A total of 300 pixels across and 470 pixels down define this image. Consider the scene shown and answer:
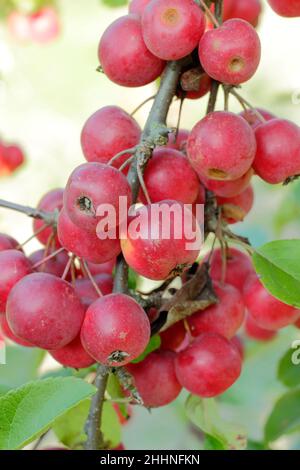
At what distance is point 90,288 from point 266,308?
32 cm

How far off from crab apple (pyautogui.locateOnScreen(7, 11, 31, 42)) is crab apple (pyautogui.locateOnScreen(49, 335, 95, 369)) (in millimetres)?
2276

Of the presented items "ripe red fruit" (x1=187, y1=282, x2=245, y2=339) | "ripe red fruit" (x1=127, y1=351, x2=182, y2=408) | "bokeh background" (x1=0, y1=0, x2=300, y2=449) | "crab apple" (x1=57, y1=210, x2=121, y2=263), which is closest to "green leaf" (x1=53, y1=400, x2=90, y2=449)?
"ripe red fruit" (x1=127, y1=351, x2=182, y2=408)

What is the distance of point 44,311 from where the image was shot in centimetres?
117

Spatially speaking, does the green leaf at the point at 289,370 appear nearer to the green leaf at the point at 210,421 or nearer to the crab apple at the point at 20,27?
the green leaf at the point at 210,421

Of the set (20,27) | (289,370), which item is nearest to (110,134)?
(289,370)

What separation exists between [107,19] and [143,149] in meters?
4.30

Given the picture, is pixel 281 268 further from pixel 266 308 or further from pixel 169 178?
pixel 169 178

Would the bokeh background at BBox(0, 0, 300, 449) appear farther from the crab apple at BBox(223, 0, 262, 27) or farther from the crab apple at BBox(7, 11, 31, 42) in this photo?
the crab apple at BBox(223, 0, 262, 27)

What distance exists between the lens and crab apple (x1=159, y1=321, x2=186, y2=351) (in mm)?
1394

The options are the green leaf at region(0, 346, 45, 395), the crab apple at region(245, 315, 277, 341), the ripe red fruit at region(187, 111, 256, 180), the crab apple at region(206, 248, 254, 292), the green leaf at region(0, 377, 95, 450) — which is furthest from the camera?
the green leaf at region(0, 346, 45, 395)

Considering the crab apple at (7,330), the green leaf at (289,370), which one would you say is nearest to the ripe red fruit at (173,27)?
the crab apple at (7,330)

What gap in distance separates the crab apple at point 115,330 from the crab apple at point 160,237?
6 cm

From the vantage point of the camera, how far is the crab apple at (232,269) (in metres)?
1.51
